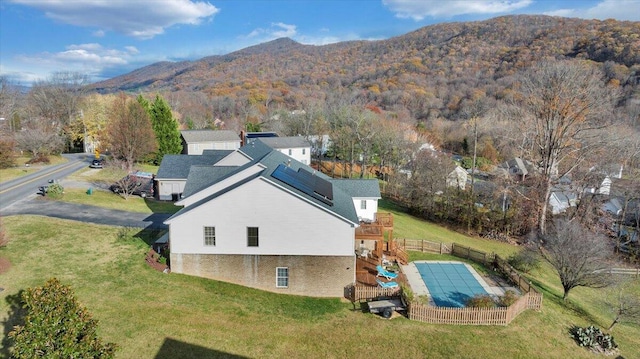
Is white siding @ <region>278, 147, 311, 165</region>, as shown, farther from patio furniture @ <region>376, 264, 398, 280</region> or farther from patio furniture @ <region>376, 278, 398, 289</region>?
patio furniture @ <region>376, 278, 398, 289</region>

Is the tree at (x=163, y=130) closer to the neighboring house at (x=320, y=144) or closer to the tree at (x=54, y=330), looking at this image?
the neighboring house at (x=320, y=144)

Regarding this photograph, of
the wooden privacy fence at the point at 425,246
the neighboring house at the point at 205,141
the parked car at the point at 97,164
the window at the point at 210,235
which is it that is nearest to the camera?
the window at the point at 210,235

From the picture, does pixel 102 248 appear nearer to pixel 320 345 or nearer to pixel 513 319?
pixel 320 345

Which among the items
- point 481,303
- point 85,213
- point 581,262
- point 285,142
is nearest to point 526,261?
point 581,262

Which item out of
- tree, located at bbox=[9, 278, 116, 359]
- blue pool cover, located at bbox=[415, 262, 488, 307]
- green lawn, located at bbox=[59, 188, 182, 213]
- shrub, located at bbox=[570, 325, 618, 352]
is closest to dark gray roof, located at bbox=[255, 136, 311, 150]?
green lawn, located at bbox=[59, 188, 182, 213]

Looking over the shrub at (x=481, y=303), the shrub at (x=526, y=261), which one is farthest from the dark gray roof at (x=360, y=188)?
the shrub at (x=481, y=303)

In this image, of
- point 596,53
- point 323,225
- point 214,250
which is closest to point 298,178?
point 323,225
